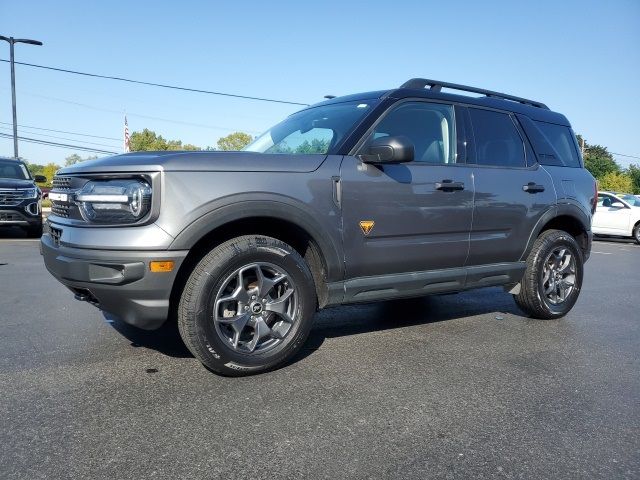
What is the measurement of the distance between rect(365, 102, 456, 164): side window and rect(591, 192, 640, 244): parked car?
13895mm

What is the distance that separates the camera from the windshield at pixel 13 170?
1109 centimetres

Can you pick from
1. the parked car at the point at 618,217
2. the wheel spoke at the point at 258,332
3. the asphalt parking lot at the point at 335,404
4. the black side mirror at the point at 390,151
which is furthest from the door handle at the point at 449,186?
the parked car at the point at 618,217

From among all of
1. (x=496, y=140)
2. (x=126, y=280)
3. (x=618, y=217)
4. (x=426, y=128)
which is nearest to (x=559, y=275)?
(x=496, y=140)

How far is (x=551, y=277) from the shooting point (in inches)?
193

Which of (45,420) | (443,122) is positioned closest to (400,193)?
(443,122)

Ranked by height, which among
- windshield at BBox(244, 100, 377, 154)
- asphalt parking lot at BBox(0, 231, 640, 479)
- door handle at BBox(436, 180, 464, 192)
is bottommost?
asphalt parking lot at BBox(0, 231, 640, 479)

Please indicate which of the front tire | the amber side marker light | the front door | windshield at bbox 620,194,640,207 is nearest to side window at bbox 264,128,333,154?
the front door

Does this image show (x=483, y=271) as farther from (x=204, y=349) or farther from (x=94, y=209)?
(x=94, y=209)

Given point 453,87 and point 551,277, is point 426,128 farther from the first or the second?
point 551,277

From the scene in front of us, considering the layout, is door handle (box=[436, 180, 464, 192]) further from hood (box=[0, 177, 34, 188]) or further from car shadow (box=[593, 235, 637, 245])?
car shadow (box=[593, 235, 637, 245])

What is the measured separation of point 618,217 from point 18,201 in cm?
1633

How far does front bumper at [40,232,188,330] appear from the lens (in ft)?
9.29

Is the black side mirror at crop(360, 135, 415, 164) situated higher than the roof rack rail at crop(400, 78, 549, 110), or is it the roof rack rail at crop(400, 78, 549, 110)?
the roof rack rail at crop(400, 78, 549, 110)

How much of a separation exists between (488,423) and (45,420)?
2.21 meters
